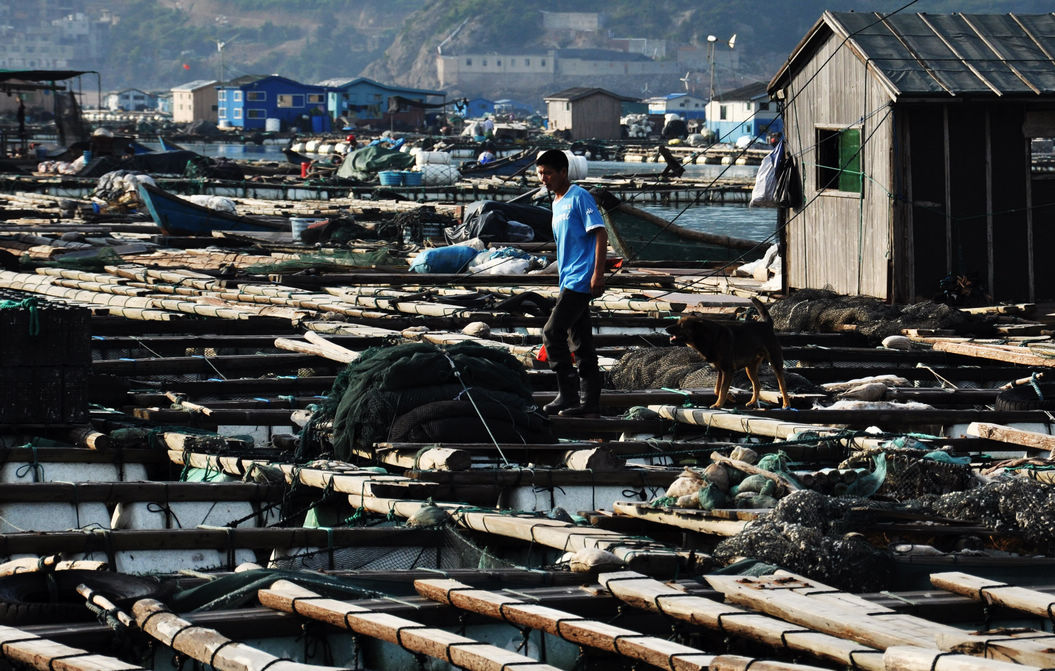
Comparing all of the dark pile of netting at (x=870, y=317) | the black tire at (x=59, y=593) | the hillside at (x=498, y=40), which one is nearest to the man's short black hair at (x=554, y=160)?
the black tire at (x=59, y=593)

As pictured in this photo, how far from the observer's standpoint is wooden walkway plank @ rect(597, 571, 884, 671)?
4.87 m

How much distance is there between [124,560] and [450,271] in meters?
14.8

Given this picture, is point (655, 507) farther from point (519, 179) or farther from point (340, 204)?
point (519, 179)

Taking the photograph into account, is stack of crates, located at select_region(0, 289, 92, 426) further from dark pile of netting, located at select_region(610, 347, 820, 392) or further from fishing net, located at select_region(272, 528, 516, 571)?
dark pile of netting, located at select_region(610, 347, 820, 392)

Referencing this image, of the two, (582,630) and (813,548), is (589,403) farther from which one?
(582,630)

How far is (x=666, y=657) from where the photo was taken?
4836 mm

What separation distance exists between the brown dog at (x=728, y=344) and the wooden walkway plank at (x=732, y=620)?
4.16m

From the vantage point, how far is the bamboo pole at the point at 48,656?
489cm

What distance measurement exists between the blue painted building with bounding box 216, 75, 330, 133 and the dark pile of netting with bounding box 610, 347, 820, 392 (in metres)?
92.7

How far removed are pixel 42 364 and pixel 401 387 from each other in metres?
2.39

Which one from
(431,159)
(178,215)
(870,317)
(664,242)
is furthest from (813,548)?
(431,159)

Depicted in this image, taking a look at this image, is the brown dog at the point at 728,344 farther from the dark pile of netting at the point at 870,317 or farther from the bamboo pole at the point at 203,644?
the bamboo pole at the point at 203,644

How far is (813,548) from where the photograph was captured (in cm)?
617

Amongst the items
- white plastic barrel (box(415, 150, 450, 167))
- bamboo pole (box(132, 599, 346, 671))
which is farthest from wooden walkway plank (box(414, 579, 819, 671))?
→ white plastic barrel (box(415, 150, 450, 167))
